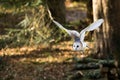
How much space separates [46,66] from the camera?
21.8 ft

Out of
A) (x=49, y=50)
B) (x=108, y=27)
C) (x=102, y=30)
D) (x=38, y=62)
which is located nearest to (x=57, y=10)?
(x=49, y=50)

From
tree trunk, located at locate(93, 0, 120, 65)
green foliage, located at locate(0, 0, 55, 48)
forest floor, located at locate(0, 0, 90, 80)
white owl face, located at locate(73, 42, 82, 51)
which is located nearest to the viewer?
white owl face, located at locate(73, 42, 82, 51)

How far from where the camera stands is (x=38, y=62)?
6.93 m

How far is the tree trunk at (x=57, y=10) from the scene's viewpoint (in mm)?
7316

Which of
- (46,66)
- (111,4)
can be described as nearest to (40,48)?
(46,66)

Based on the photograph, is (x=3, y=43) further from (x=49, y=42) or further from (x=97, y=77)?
(x=97, y=77)

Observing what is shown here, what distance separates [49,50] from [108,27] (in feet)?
9.70

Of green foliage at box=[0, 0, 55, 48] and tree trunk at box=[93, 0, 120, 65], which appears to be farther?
green foliage at box=[0, 0, 55, 48]

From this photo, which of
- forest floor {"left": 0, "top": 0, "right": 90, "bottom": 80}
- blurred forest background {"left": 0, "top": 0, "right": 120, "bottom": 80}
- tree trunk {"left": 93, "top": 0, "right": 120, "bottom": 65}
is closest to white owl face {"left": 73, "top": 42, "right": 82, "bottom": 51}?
tree trunk {"left": 93, "top": 0, "right": 120, "bottom": 65}

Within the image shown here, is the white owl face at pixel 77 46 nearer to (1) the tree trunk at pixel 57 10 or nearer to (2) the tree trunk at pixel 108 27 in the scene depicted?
(2) the tree trunk at pixel 108 27

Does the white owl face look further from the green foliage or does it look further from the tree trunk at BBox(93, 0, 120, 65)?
the green foliage

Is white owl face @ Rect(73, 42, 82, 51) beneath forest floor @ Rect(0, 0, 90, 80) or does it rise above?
above

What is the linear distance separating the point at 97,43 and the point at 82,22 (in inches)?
90.1

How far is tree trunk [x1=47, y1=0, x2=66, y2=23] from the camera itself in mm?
7316
